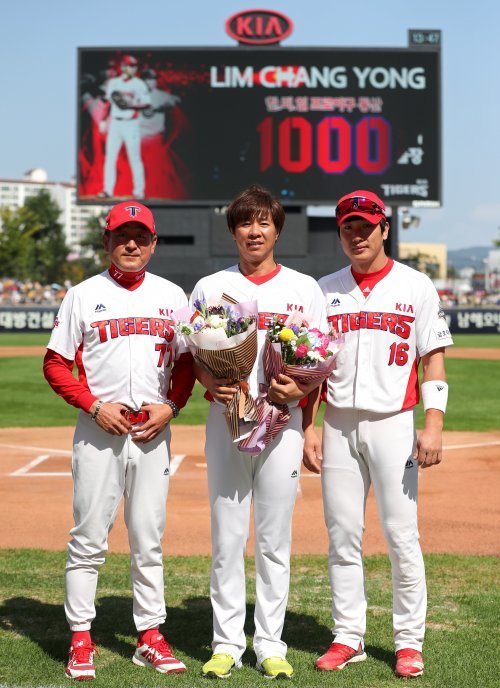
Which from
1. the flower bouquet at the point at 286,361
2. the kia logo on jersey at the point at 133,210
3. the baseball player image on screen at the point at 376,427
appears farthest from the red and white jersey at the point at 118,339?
the baseball player image on screen at the point at 376,427

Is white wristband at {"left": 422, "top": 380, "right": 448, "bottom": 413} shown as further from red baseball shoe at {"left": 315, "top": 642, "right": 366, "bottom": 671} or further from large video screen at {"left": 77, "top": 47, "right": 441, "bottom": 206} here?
large video screen at {"left": 77, "top": 47, "right": 441, "bottom": 206}

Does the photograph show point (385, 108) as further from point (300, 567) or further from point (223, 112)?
point (300, 567)

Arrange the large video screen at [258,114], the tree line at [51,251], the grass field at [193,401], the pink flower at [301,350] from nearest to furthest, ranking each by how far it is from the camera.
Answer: the pink flower at [301,350] < the grass field at [193,401] < the large video screen at [258,114] < the tree line at [51,251]

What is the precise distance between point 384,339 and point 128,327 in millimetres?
1201

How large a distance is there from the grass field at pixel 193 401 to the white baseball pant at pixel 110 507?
9730mm

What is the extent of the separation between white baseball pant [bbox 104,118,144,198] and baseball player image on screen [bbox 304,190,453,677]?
2780 centimetres

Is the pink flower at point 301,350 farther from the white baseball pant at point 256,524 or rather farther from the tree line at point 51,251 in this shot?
the tree line at point 51,251

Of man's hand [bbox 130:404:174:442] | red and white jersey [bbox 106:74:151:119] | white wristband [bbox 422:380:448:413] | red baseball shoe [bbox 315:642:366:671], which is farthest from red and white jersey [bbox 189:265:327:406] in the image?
red and white jersey [bbox 106:74:151:119]

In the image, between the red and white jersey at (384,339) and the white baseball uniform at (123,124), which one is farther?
the white baseball uniform at (123,124)

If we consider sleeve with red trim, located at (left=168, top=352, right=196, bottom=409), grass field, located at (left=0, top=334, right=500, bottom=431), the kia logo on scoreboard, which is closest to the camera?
sleeve with red trim, located at (left=168, top=352, right=196, bottom=409)

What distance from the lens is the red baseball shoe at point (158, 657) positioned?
14.0 feet

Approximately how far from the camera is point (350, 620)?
4453 mm

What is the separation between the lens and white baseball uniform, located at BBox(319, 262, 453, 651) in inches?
171

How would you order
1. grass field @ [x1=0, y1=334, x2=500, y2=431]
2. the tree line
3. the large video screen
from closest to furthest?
grass field @ [x1=0, y1=334, x2=500, y2=431]
the large video screen
the tree line
